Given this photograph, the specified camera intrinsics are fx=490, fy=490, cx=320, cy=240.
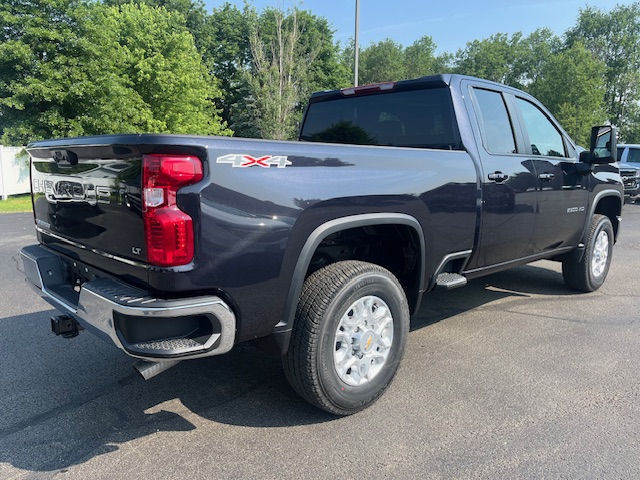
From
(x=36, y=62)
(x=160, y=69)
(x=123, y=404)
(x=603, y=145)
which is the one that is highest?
(x=160, y=69)

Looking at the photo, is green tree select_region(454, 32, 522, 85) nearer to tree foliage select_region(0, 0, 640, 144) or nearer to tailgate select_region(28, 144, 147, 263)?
tree foliage select_region(0, 0, 640, 144)

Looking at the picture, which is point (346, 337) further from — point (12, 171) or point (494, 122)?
point (12, 171)

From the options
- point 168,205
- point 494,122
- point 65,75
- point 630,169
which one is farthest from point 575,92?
point 168,205

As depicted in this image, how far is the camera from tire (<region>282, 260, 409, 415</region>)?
2.61 m

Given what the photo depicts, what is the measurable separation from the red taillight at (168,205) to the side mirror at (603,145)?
4.12 m

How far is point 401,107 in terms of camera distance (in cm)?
405

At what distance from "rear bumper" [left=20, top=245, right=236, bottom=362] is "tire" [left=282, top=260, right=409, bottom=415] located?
471 millimetres

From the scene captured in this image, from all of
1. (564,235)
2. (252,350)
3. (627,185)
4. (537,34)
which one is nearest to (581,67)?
(627,185)

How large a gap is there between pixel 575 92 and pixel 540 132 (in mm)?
35561

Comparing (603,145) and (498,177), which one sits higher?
(603,145)

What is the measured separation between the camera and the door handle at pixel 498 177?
145 inches

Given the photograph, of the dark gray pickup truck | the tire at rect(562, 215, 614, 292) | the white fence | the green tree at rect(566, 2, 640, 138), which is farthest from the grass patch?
the green tree at rect(566, 2, 640, 138)

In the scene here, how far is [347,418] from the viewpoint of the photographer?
2.86m

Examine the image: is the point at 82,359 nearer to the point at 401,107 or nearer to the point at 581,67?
the point at 401,107
